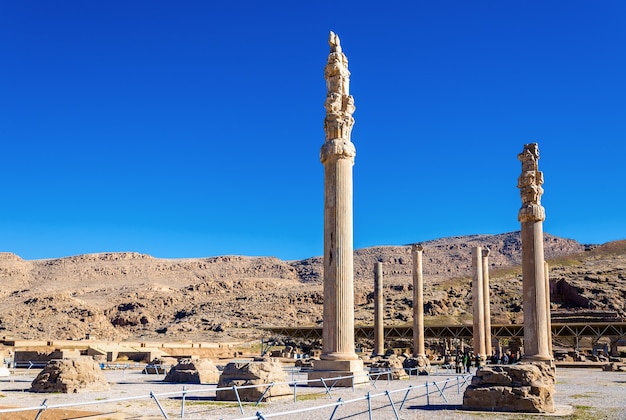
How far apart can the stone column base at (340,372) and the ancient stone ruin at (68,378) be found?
583 centimetres

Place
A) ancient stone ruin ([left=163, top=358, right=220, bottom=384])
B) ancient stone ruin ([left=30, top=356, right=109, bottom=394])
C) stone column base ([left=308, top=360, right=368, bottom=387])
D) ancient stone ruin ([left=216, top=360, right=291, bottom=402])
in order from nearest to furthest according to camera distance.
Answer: ancient stone ruin ([left=216, top=360, right=291, bottom=402]), ancient stone ruin ([left=30, top=356, right=109, bottom=394]), stone column base ([left=308, top=360, right=368, bottom=387]), ancient stone ruin ([left=163, top=358, right=220, bottom=384])

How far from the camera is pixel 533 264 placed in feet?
77.2

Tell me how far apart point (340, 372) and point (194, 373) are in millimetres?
5054

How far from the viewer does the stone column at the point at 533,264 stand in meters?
23.5

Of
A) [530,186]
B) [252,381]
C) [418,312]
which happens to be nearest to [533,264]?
[530,186]

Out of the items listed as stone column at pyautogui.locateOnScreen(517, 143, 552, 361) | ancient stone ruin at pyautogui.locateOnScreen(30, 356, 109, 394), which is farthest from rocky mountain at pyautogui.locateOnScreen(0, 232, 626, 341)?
ancient stone ruin at pyautogui.locateOnScreen(30, 356, 109, 394)

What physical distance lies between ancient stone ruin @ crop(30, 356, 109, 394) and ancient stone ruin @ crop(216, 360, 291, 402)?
12.9ft

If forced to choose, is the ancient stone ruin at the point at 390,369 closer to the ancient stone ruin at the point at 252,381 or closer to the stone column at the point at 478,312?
the ancient stone ruin at the point at 252,381

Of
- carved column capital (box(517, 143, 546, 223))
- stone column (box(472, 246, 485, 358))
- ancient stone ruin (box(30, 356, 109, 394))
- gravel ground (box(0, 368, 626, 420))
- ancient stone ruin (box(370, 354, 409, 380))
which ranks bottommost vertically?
ancient stone ruin (box(370, 354, 409, 380))

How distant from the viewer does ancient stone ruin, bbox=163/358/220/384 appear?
2088cm

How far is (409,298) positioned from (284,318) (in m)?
17.2

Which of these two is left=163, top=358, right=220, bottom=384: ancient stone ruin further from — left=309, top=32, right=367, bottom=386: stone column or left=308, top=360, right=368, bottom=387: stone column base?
left=308, top=360, right=368, bottom=387: stone column base

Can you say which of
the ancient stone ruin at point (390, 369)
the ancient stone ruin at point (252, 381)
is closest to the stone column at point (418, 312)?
the ancient stone ruin at point (390, 369)

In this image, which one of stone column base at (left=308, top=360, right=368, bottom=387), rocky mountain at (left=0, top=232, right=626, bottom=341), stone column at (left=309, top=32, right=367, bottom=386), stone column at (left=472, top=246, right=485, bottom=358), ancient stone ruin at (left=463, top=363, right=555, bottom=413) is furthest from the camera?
rocky mountain at (left=0, top=232, right=626, bottom=341)
